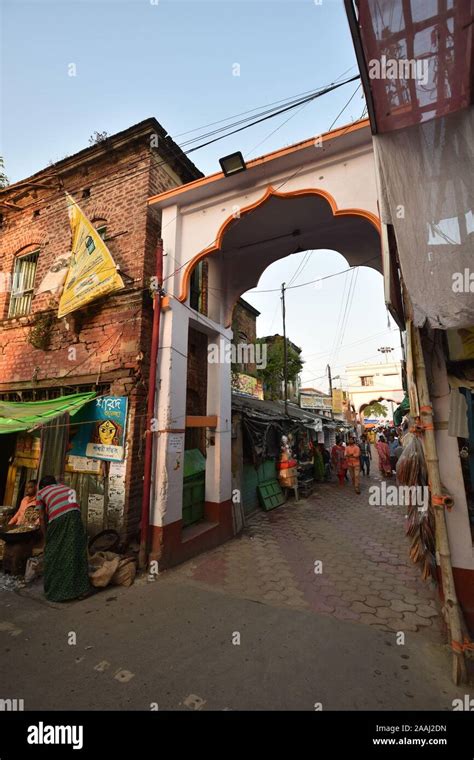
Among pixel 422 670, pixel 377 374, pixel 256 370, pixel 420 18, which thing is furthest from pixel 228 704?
pixel 377 374

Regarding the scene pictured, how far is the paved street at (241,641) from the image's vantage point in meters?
2.84

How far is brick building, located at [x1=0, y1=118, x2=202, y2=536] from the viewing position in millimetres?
6020

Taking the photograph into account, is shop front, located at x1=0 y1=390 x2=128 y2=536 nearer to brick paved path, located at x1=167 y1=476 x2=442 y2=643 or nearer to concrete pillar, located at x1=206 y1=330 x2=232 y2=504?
brick paved path, located at x1=167 y1=476 x2=442 y2=643

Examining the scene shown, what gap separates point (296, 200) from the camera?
20.6 ft

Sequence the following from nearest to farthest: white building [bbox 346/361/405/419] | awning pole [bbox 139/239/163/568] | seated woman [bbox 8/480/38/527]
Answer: awning pole [bbox 139/239/163/568] < seated woman [bbox 8/480/38/527] < white building [bbox 346/361/405/419]

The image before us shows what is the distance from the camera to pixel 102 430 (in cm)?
615

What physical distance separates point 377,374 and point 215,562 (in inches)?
1401

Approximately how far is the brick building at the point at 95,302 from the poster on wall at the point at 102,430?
5.8 inches

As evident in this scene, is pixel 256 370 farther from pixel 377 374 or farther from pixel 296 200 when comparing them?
pixel 377 374

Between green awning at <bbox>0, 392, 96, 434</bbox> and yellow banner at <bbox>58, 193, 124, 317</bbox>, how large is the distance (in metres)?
1.88

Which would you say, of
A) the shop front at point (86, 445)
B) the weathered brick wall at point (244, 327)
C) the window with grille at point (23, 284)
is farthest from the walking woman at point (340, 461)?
the window with grille at point (23, 284)

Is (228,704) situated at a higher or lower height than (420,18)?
lower

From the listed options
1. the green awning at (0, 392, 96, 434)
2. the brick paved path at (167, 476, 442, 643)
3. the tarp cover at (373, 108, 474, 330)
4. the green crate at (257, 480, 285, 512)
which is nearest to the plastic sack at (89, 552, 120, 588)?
the brick paved path at (167, 476, 442, 643)

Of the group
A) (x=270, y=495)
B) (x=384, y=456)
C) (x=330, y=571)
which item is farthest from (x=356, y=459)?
(x=330, y=571)
